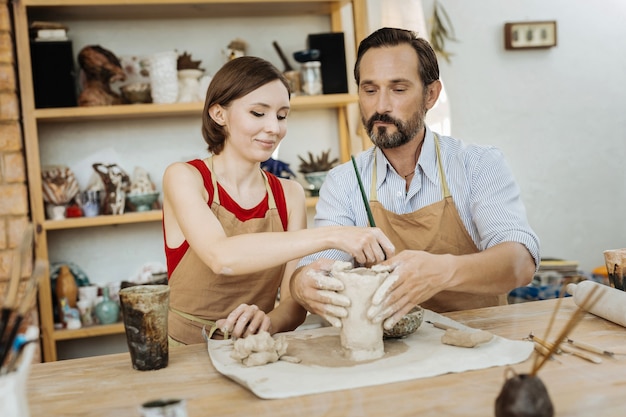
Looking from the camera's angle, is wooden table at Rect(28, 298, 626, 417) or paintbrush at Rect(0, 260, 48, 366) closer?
paintbrush at Rect(0, 260, 48, 366)

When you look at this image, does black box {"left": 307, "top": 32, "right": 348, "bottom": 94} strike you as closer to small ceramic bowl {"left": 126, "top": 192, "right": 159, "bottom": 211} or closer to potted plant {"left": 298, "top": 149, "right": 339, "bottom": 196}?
potted plant {"left": 298, "top": 149, "right": 339, "bottom": 196}

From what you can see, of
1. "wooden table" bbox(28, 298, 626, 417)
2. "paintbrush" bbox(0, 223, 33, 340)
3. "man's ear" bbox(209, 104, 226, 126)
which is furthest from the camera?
"man's ear" bbox(209, 104, 226, 126)

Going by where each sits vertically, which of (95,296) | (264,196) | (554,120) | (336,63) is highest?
(336,63)

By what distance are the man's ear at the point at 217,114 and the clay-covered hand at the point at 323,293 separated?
2.33 ft

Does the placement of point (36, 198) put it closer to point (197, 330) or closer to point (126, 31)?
point (126, 31)

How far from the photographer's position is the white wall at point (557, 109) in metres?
3.99

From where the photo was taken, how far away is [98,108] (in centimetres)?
326

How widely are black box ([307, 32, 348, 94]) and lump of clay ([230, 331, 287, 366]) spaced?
2371 millimetres

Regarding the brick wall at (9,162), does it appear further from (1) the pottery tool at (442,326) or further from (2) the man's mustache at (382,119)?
(1) the pottery tool at (442,326)

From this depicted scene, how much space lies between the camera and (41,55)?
10.5 ft

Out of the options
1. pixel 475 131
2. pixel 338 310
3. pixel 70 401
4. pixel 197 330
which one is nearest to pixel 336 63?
pixel 475 131

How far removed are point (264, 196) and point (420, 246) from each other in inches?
21.6

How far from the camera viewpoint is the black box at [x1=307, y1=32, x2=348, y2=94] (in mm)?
3604

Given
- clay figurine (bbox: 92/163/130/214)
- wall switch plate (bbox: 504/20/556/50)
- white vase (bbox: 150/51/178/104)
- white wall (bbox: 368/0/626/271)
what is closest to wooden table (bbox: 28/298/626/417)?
clay figurine (bbox: 92/163/130/214)
